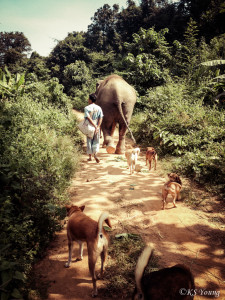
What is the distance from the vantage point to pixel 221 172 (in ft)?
15.1

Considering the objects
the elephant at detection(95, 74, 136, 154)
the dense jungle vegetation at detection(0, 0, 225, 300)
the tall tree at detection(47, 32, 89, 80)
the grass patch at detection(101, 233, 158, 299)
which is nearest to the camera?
the grass patch at detection(101, 233, 158, 299)

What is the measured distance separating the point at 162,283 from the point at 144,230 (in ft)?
4.78

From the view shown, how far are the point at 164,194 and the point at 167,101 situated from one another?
614cm

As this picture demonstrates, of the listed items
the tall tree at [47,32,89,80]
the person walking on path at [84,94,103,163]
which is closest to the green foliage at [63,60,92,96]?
the tall tree at [47,32,89,80]

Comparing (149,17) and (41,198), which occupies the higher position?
(149,17)

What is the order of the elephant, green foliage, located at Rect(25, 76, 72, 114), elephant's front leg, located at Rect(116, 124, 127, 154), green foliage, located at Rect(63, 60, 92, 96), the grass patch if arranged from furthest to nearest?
1. green foliage, located at Rect(63, 60, 92, 96)
2. green foliage, located at Rect(25, 76, 72, 114)
3. elephant's front leg, located at Rect(116, 124, 127, 154)
4. the elephant
5. the grass patch

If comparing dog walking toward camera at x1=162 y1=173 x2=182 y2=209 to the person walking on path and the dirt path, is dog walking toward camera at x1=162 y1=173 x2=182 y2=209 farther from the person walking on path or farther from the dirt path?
the person walking on path

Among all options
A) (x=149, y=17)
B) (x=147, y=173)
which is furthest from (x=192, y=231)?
(x=149, y=17)

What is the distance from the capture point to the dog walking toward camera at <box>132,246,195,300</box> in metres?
1.60

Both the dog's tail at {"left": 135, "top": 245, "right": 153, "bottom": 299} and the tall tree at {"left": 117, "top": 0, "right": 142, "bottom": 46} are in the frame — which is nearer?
the dog's tail at {"left": 135, "top": 245, "right": 153, "bottom": 299}

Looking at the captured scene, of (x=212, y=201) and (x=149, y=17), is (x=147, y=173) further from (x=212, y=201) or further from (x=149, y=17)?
(x=149, y=17)

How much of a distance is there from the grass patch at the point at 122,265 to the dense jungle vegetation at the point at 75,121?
86 cm

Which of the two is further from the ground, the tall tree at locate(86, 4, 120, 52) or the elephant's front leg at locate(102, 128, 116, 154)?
the tall tree at locate(86, 4, 120, 52)

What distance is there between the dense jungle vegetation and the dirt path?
13.4 inches
